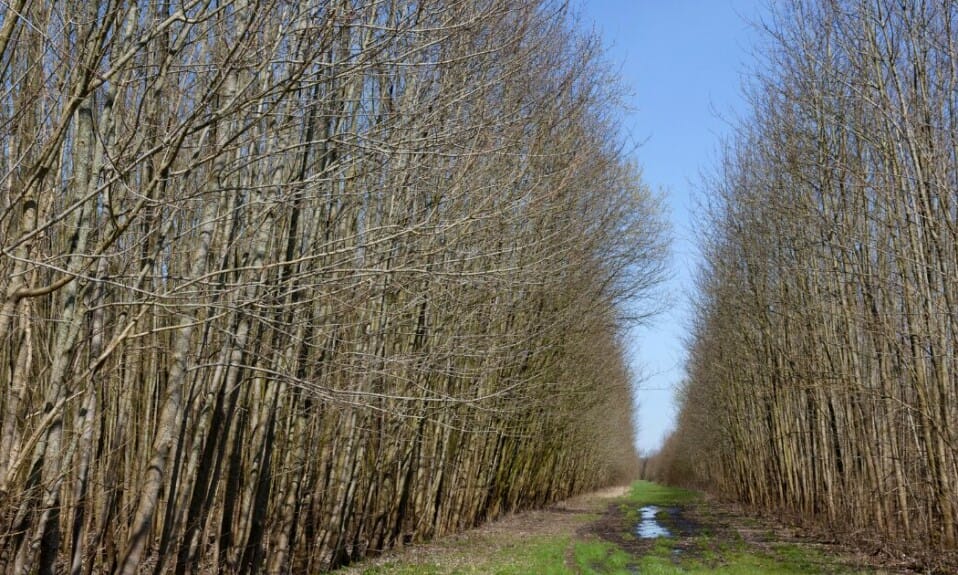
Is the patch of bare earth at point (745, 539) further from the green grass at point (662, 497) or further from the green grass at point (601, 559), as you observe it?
the green grass at point (662, 497)

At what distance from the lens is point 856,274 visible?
13.5 metres

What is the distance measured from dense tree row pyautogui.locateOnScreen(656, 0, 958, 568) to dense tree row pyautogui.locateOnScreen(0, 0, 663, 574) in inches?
157

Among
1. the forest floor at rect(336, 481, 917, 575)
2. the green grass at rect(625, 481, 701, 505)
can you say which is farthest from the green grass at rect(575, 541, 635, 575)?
the green grass at rect(625, 481, 701, 505)

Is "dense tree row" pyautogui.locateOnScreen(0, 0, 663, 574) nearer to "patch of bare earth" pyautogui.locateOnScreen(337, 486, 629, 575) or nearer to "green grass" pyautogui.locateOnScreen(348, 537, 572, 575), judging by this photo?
"patch of bare earth" pyautogui.locateOnScreen(337, 486, 629, 575)

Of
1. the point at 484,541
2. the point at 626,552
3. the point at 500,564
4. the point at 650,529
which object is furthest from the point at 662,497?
the point at 500,564

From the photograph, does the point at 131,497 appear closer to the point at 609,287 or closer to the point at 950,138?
the point at 950,138

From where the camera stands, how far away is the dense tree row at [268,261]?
522 cm

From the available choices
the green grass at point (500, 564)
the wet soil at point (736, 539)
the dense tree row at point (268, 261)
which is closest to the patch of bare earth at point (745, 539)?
the wet soil at point (736, 539)

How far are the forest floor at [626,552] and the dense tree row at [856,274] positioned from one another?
1.20 m

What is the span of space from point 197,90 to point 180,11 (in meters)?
3.38

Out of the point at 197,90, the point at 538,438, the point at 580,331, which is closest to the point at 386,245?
the point at 197,90

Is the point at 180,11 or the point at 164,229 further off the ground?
the point at 180,11

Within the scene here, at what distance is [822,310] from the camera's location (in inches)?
687

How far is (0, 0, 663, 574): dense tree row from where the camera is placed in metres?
5.22
